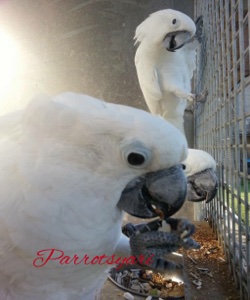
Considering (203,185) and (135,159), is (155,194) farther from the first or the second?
(203,185)

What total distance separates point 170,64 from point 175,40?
192mm

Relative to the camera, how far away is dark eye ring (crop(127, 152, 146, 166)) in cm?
71

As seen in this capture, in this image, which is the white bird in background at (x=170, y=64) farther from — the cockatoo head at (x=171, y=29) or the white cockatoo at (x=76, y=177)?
the white cockatoo at (x=76, y=177)

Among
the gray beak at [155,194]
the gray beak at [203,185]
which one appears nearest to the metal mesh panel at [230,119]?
the gray beak at [203,185]

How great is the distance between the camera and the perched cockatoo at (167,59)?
78.6 inches

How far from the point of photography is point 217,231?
6.59 feet

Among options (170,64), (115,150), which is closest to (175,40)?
(170,64)

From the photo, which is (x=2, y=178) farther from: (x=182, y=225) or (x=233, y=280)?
(x=233, y=280)

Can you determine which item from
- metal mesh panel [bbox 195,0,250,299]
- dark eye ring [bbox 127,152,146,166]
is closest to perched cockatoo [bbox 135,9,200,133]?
metal mesh panel [bbox 195,0,250,299]

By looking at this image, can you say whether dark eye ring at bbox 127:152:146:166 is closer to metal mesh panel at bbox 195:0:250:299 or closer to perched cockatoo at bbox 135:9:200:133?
metal mesh panel at bbox 195:0:250:299

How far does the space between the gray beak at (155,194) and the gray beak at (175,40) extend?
1434mm

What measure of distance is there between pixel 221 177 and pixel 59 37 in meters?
1.98

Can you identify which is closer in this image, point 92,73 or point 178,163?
point 178,163

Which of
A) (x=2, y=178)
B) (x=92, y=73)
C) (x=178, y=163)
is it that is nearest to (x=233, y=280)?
(x=178, y=163)
